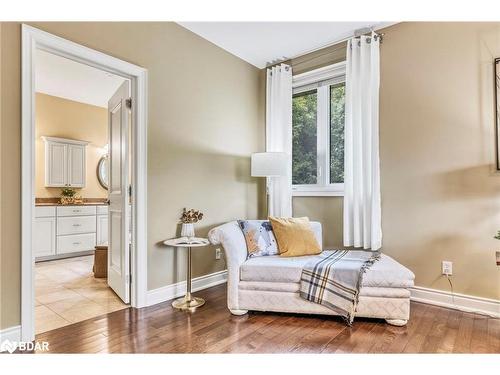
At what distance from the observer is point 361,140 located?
298 centimetres

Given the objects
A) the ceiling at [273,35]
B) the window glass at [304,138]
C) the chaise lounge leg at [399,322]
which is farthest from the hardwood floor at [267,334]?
the ceiling at [273,35]

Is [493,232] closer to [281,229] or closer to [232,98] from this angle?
[281,229]

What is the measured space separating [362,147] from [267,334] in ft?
6.48

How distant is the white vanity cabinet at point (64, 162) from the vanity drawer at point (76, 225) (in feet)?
2.25

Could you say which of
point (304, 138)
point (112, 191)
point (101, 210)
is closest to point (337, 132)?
point (304, 138)

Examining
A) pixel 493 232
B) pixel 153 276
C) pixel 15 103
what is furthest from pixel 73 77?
pixel 493 232

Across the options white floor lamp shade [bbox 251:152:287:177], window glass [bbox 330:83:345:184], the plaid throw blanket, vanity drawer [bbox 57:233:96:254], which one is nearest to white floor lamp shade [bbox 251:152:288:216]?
white floor lamp shade [bbox 251:152:287:177]

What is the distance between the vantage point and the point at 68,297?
2.88 m

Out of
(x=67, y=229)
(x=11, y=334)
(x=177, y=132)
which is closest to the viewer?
(x=11, y=334)

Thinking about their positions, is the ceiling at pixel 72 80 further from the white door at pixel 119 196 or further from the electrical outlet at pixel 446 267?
the electrical outlet at pixel 446 267

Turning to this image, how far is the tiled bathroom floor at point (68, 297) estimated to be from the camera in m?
2.38

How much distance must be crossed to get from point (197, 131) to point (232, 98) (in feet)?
2.41

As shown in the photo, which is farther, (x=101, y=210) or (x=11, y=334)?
(x=101, y=210)

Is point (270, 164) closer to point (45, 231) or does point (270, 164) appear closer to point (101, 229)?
point (101, 229)
